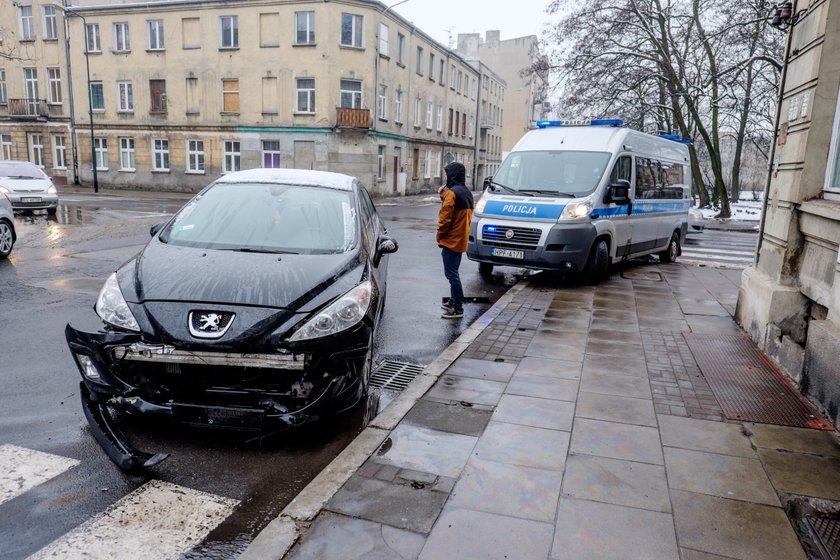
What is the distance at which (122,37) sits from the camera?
36.5 meters

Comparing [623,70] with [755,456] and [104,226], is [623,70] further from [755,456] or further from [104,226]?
[755,456]

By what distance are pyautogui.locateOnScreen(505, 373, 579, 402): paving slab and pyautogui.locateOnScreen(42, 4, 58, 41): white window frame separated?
4315cm

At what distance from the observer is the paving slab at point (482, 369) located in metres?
5.51

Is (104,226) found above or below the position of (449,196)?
below

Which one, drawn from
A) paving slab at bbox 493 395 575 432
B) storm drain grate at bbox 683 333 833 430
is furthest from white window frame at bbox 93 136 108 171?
paving slab at bbox 493 395 575 432

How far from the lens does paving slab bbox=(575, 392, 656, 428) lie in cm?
459

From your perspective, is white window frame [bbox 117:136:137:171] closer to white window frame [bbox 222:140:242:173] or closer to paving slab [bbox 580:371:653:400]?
white window frame [bbox 222:140:242:173]

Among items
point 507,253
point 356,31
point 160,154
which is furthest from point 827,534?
point 160,154

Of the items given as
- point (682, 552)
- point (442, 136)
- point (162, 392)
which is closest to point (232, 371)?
point (162, 392)

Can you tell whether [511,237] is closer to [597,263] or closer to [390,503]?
[597,263]

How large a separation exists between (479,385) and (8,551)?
11.3 ft

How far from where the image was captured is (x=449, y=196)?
776cm

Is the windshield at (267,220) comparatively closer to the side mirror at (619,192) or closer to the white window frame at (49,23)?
the side mirror at (619,192)

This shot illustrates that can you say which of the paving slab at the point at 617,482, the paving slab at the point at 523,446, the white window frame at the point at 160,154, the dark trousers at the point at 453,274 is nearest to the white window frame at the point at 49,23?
the white window frame at the point at 160,154
